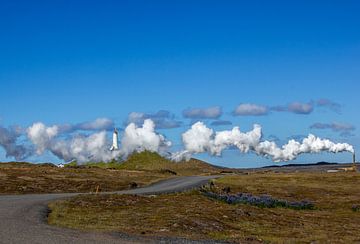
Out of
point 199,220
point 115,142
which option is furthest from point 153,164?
point 199,220

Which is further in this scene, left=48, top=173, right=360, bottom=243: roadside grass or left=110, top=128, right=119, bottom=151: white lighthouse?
left=110, top=128, right=119, bottom=151: white lighthouse

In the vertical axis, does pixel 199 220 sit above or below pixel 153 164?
below

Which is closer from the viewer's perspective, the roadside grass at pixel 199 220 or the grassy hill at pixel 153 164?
the roadside grass at pixel 199 220

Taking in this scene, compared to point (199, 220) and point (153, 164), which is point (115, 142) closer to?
point (153, 164)

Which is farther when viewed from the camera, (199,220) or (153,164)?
(153,164)

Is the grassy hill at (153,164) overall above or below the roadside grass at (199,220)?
above

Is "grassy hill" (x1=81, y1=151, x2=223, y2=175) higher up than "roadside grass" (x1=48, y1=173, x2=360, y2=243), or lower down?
higher up

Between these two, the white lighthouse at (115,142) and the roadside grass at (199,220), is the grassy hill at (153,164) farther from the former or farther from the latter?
the roadside grass at (199,220)

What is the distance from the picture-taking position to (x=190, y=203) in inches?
1857

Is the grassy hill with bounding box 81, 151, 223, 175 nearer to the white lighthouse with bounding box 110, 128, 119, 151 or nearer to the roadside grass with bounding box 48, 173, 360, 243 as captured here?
the white lighthouse with bounding box 110, 128, 119, 151

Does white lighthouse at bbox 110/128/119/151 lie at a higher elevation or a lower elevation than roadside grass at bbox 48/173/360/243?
higher

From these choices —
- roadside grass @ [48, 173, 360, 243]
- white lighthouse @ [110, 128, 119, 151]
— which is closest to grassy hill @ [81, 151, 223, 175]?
white lighthouse @ [110, 128, 119, 151]

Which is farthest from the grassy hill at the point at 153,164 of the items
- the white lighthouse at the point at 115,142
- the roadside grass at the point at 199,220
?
the roadside grass at the point at 199,220

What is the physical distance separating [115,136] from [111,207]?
11277 cm
